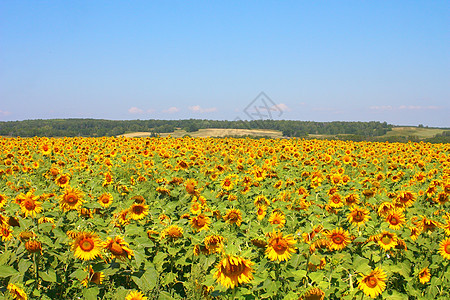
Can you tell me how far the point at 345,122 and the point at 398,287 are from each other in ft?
202

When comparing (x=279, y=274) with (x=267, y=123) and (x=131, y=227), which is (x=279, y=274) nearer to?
(x=131, y=227)

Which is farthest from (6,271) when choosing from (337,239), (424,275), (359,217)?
(424,275)

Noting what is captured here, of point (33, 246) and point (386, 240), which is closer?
point (33, 246)

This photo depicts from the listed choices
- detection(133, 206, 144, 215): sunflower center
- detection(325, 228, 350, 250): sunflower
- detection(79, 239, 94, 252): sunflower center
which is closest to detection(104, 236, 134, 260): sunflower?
detection(79, 239, 94, 252): sunflower center

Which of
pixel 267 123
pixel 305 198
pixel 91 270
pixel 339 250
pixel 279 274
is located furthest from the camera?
pixel 267 123

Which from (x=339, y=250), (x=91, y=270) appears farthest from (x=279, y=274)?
(x=91, y=270)

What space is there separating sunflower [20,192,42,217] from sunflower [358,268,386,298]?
3551 millimetres

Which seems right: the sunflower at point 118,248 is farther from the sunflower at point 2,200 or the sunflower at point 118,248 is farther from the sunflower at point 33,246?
the sunflower at point 2,200

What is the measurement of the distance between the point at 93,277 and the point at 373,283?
2595mm

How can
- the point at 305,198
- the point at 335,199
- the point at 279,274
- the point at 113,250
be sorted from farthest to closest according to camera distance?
the point at 305,198, the point at 335,199, the point at 279,274, the point at 113,250

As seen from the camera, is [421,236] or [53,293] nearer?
[53,293]

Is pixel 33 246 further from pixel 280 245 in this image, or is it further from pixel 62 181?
pixel 62 181

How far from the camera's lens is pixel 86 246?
2.86 m

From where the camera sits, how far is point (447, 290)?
4012 millimetres
